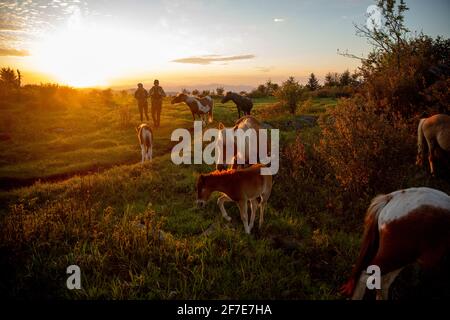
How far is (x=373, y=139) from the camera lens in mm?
8219

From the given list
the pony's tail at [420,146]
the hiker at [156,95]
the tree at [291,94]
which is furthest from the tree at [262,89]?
the pony's tail at [420,146]

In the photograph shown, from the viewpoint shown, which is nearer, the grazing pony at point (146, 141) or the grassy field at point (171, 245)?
the grassy field at point (171, 245)

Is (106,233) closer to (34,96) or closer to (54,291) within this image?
(54,291)

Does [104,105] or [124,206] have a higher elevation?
[104,105]

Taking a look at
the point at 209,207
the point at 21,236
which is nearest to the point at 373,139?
the point at 209,207

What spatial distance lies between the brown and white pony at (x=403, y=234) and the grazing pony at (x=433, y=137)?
7.48m

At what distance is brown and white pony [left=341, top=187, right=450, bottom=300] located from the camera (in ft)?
12.2

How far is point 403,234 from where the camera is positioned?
3.82 m

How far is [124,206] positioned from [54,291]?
3.48 meters

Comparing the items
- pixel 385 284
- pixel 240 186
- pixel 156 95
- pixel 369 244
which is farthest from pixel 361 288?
pixel 156 95

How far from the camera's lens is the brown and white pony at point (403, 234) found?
3.72m

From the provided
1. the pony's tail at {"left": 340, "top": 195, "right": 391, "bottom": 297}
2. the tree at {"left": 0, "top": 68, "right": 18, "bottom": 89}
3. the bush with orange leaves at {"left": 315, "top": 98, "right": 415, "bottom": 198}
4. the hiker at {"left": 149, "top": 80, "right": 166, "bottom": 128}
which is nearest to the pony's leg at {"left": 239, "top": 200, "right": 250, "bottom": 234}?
the pony's tail at {"left": 340, "top": 195, "right": 391, "bottom": 297}

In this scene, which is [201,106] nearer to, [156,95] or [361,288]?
[156,95]

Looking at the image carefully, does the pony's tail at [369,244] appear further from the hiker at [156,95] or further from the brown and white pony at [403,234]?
the hiker at [156,95]
